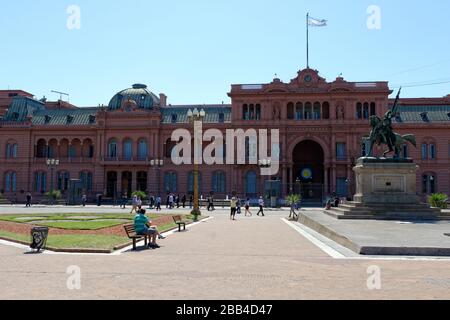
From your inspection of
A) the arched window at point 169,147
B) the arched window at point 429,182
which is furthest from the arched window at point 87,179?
the arched window at point 429,182

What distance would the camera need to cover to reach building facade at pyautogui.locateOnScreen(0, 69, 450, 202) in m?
64.9

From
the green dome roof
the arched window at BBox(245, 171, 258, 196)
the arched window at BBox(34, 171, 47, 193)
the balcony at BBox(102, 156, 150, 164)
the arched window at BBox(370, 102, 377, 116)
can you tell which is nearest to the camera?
the arched window at BBox(370, 102, 377, 116)

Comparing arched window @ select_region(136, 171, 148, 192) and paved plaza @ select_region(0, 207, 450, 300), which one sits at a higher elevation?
arched window @ select_region(136, 171, 148, 192)

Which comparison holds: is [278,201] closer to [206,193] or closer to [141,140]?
[206,193]

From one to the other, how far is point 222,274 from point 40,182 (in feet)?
219

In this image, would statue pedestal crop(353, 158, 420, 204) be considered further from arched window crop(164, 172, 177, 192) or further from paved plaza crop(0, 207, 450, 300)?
arched window crop(164, 172, 177, 192)

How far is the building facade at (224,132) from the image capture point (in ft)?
213

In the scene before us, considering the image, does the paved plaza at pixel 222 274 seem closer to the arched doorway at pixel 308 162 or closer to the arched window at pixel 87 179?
the arched doorway at pixel 308 162

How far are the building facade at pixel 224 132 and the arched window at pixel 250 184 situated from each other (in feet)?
0.59

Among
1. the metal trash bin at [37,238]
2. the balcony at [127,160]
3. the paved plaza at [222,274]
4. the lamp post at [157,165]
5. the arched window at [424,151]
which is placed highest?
the arched window at [424,151]

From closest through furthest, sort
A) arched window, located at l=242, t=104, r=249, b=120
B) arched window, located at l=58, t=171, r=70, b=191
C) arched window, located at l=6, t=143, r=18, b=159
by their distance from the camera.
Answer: arched window, located at l=242, t=104, r=249, b=120, arched window, located at l=58, t=171, r=70, b=191, arched window, located at l=6, t=143, r=18, b=159

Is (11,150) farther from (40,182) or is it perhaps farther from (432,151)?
(432,151)

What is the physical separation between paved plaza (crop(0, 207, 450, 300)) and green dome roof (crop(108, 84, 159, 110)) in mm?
56920

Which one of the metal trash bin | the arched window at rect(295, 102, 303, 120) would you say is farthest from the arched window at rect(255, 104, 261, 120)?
the metal trash bin
